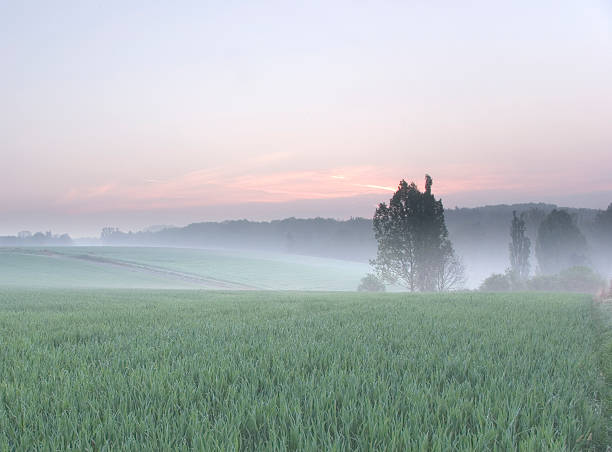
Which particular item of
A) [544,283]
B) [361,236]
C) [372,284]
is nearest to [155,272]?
[372,284]

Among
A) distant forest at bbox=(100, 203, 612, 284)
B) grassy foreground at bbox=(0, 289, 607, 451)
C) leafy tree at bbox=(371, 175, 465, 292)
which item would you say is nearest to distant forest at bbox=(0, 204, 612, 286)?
distant forest at bbox=(100, 203, 612, 284)

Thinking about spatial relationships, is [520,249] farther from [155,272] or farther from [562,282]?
[155,272]

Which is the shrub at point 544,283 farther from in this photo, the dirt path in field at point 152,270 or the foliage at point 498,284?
the dirt path in field at point 152,270

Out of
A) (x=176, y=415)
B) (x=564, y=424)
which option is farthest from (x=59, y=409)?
(x=564, y=424)

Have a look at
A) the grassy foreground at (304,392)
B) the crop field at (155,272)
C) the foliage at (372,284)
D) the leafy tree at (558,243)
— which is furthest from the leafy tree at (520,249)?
the grassy foreground at (304,392)

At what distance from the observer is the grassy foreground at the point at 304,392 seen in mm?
2484

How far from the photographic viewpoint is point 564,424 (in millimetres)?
2684

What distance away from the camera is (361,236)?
144875mm

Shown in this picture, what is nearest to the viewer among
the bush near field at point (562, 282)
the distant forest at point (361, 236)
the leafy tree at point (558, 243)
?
the bush near field at point (562, 282)

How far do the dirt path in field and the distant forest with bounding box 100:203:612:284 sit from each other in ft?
194

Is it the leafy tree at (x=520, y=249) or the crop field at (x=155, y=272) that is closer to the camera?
the leafy tree at (x=520, y=249)

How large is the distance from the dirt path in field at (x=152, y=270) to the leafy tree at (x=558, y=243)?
151 feet

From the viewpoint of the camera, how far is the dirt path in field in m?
59.6

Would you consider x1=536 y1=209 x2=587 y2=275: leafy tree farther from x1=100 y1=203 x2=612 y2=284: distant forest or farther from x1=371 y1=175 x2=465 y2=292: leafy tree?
x1=371 y1=175 x2=465 y2=292: leafy tree
